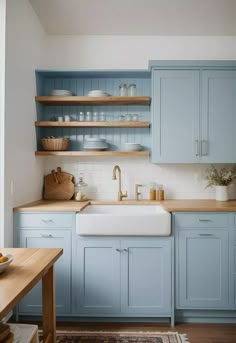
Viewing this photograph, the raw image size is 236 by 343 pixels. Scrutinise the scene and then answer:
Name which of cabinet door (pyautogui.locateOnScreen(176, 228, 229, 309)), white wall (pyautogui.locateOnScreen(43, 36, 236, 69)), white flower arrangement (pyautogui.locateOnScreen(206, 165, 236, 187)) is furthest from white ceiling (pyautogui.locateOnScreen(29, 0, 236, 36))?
cabinet door (pyautogui.locateOnScreen(176, 228, 229, 309))

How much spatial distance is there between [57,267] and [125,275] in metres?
0.57

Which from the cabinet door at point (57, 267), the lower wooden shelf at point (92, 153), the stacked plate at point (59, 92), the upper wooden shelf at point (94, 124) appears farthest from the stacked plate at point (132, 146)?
the cabinet door at point (57, 267)

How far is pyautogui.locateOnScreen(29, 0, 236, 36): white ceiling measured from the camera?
2.69 m

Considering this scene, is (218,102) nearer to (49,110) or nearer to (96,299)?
(49,110)

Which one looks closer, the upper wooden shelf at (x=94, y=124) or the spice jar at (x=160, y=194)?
the upper wooden shelf at (x=94, y=124)

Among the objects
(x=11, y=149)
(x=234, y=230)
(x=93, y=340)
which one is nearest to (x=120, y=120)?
(x=11, y=149)

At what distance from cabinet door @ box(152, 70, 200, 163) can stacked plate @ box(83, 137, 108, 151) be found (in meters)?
0.53

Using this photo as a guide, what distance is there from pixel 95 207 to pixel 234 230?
1298 millimetres

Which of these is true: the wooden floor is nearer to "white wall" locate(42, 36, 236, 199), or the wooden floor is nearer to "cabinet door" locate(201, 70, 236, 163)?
"white wall" locate(42, 36, 236, 199)

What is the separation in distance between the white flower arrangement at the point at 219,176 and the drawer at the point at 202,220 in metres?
0.54

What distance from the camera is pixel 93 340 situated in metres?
2.27

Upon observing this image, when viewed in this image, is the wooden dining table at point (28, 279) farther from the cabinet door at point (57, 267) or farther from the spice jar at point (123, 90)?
the spice jar at point (123, 90)

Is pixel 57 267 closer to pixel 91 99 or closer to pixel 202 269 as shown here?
pixel 202 269

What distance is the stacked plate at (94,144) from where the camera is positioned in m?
3.00
